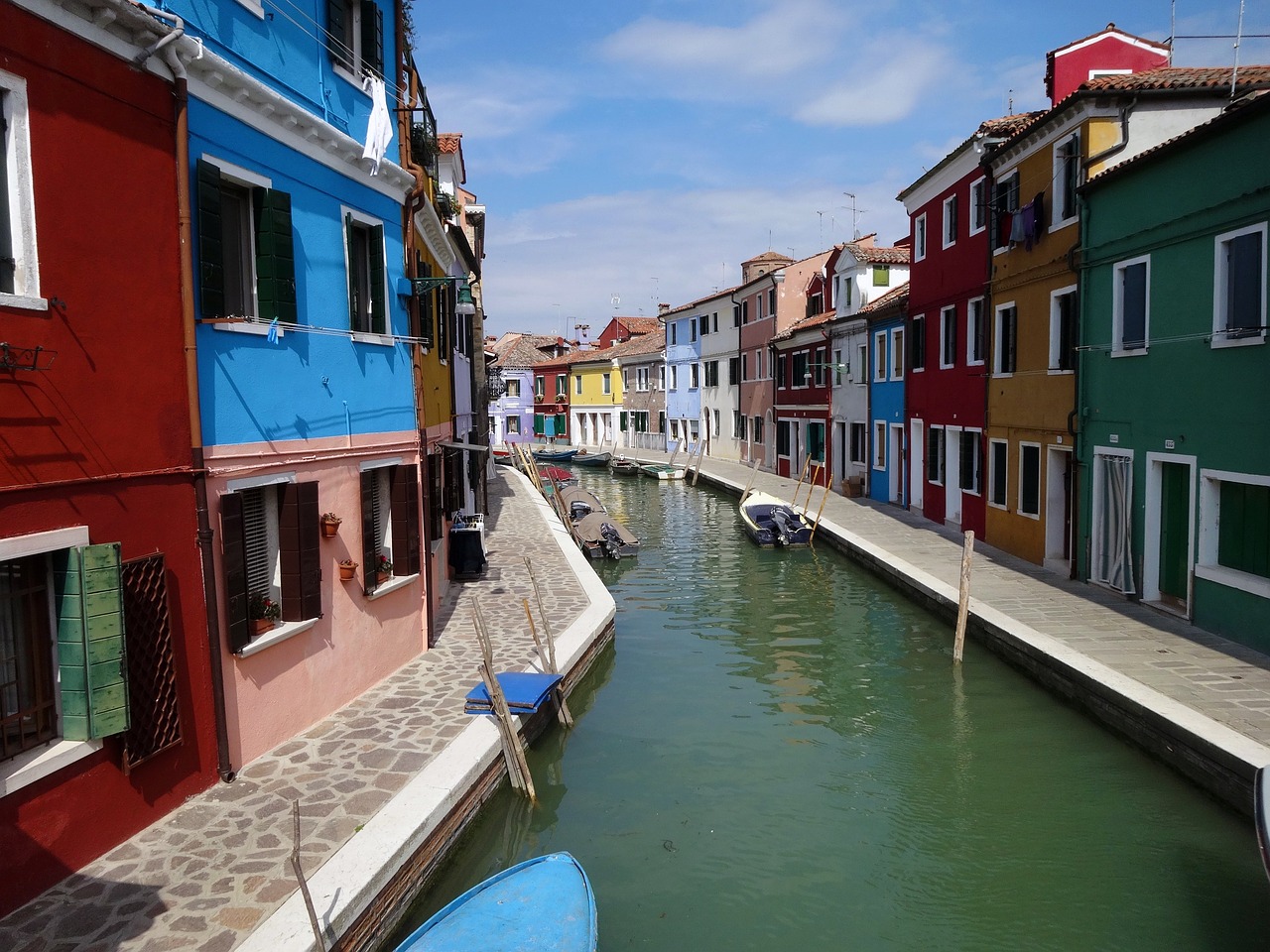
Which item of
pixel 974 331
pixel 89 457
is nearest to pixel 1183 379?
pixel 974 331

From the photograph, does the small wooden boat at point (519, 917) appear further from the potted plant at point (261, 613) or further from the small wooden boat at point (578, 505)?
the small wooden boat at point (578, 505)

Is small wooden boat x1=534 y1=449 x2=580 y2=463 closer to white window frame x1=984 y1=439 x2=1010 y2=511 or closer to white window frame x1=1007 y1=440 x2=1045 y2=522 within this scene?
white window frame x1=984 y1=439 x2=1010 y2=511

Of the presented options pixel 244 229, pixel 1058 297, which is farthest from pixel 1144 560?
pixel 244 229

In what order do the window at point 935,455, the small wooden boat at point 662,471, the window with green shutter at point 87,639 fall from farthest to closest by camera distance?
the small wooden boat at point 662,471, the window at point 935,455, the window with green shutter at point 87,639

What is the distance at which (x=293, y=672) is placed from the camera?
878 centimetres

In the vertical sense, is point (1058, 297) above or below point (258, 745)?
above

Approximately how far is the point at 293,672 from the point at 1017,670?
9508mm

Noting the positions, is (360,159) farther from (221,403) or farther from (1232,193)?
(1232,193)

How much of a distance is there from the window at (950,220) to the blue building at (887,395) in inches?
129

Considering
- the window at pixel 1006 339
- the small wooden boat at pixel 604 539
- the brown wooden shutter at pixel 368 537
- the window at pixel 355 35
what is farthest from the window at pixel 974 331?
the brown wooden shutter at pixel 368 537

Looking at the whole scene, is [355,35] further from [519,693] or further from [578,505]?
[578,505]

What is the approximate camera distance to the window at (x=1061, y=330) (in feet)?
53.5

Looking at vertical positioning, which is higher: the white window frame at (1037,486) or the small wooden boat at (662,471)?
the white window frame at (1037,486)

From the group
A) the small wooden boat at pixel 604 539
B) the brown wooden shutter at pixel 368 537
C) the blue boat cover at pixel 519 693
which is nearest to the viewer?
the blue boat cover at pixel 519 693
